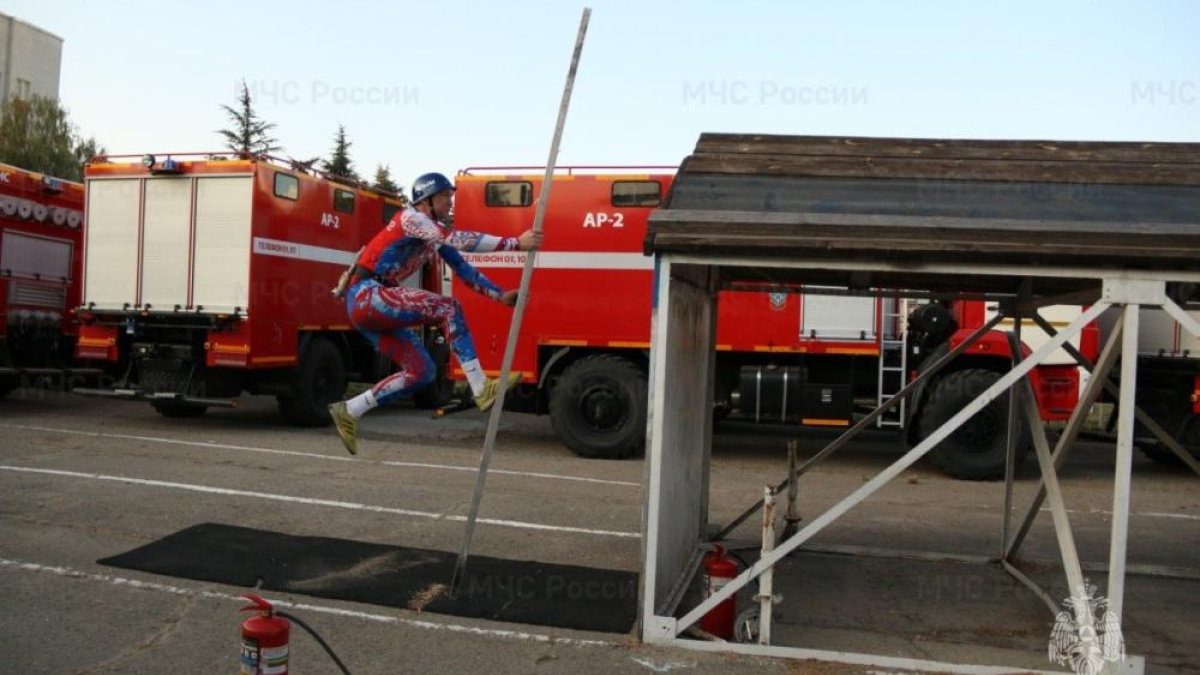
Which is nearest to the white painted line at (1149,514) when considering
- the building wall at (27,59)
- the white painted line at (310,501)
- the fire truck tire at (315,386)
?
the white painted line at (310,501)

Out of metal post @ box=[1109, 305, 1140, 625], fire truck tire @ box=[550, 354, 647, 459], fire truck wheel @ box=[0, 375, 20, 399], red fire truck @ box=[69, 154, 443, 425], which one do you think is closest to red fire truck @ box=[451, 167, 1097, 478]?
fire truck tire @ box=[550, 354, 647, 459]

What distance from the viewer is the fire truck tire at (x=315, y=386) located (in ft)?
44.3

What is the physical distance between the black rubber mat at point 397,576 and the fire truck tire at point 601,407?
16.5 feet

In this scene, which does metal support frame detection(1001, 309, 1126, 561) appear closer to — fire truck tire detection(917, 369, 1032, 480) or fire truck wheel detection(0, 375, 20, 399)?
fire truck tire detection(917, 369, 1032, 480)

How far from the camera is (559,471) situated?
10.9m

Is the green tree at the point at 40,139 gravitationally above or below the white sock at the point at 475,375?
above

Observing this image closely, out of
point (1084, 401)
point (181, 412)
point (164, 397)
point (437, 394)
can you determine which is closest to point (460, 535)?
point (1084, 401)

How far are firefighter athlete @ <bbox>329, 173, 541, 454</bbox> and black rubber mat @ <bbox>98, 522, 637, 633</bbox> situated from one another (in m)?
0.98

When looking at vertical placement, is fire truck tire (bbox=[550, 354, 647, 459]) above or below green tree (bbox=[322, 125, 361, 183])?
below

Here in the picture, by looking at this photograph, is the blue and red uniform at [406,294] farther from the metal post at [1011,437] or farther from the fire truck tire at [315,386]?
the fire truck tire at [315,386]

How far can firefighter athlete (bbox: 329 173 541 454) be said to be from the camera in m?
5.76

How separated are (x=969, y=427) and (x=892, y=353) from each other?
51.1 inches

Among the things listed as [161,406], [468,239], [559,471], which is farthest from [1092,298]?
[161,406]

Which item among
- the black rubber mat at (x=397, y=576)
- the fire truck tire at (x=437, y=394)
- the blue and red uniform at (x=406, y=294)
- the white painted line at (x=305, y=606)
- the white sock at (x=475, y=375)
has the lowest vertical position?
the white painted line at (x=305, y=606)
